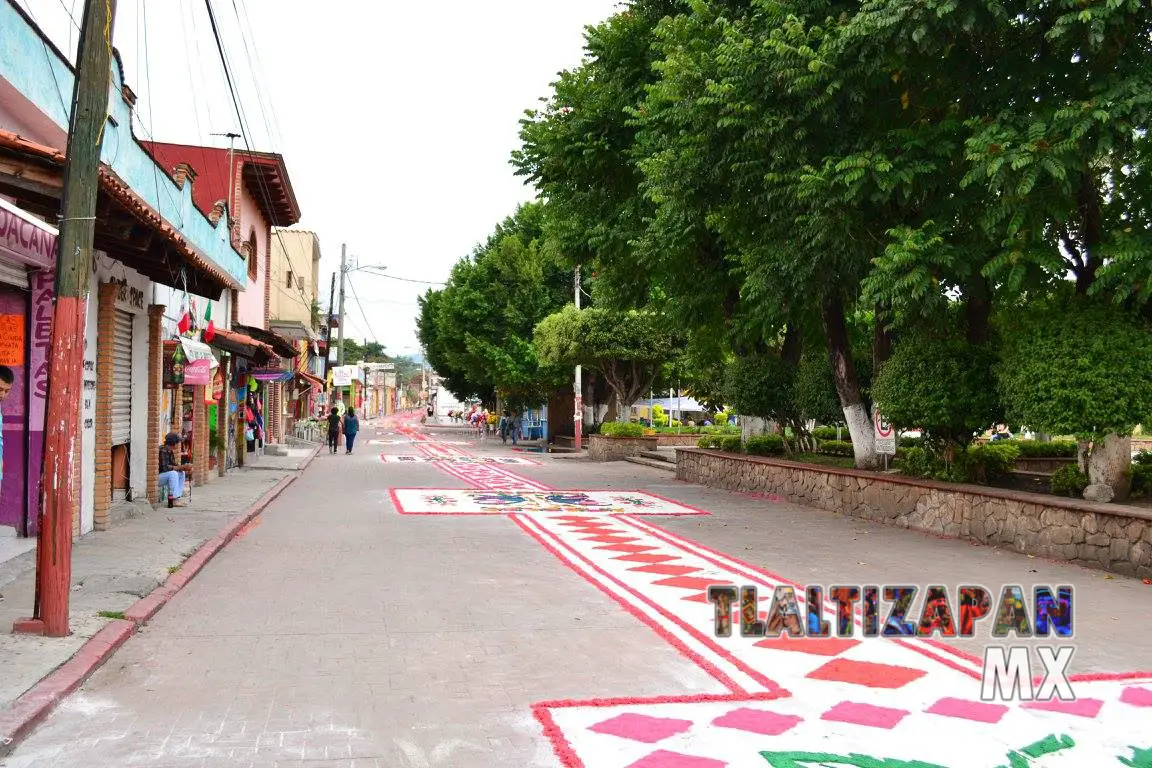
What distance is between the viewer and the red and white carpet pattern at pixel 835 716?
4535mm

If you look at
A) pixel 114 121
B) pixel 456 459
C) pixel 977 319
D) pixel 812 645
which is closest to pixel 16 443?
pixel 114 121

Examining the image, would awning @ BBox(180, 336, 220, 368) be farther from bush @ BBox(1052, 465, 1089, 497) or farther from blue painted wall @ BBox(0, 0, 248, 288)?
bush @ BBox(1052, 465, 1089, 497)

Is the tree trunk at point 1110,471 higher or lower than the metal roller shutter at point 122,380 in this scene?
lower

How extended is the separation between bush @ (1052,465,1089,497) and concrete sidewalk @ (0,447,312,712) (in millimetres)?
10287

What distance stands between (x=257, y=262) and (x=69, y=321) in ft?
73.1

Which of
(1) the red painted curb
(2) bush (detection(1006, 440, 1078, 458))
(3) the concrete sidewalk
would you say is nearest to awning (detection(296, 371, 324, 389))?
(3) the concrete sidewalk

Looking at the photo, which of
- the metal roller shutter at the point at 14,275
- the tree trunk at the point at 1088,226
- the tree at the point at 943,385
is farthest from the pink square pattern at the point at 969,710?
the metal roller shutter at the point at 14,275

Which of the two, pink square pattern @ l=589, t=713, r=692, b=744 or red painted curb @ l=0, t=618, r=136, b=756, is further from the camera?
pink square pattern @ l=589, t=713, r=692, b=744

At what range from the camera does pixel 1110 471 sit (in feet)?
36.6

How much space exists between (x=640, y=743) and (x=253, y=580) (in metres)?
5.65

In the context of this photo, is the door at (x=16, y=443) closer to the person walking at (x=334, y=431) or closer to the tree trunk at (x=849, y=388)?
the tree trunk at (x=849, y=388)

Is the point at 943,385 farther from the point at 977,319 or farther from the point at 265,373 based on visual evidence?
the point at 265,373

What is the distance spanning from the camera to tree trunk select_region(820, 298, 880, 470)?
16.4 metres

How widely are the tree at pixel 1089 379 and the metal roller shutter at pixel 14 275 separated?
36.2ft
